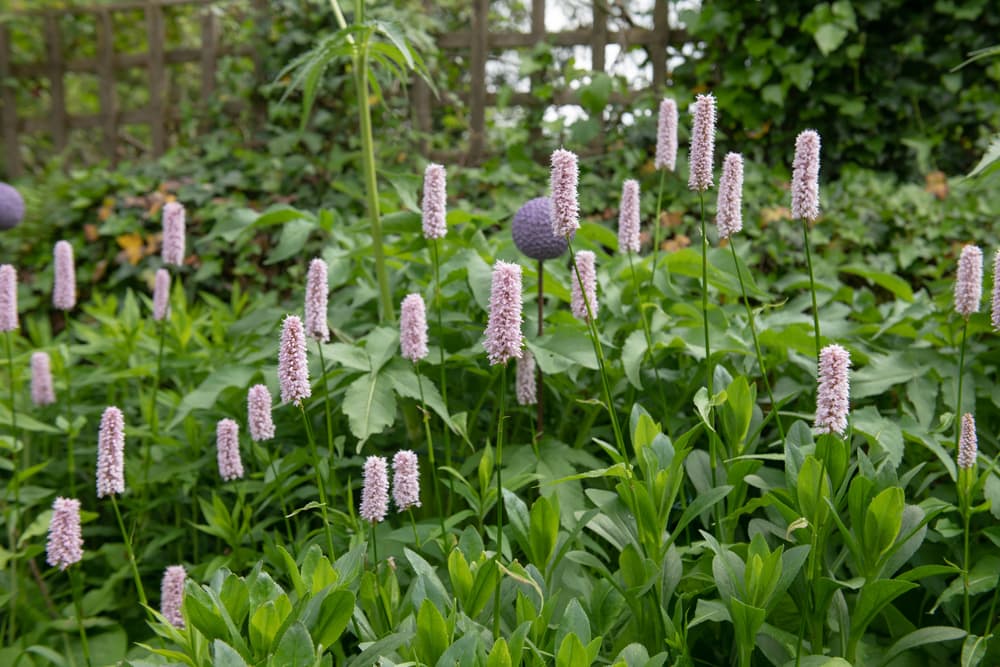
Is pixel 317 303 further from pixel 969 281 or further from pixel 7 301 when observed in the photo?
pixel 969 281

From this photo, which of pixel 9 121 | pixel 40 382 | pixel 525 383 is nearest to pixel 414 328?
pixel 525 383

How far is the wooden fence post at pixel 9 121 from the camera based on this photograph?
7496mm

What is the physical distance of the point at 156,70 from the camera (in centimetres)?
696

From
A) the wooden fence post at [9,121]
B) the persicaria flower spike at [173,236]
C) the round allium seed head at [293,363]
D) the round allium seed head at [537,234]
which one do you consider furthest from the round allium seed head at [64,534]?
the wooden fence post at [9,121]

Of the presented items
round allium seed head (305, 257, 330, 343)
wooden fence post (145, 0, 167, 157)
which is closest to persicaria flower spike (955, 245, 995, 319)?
round allium seed head (305, 257, 330, 343)

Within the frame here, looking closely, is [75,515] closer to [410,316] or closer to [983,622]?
[410,316]

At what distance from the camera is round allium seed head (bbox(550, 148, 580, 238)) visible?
143 centimetres

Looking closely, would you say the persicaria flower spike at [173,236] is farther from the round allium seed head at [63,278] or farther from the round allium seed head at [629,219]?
the round allium seed head at [629,219]

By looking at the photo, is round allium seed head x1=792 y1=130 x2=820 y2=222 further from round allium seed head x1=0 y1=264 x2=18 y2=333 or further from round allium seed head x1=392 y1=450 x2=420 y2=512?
round allium seed head x1=0 y1=264 x2=18 y2=333

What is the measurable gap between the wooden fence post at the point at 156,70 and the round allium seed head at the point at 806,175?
6504mm

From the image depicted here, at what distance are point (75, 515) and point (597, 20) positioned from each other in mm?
5071

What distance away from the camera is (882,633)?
5.92 ft

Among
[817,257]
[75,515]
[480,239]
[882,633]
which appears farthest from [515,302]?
[817,257]

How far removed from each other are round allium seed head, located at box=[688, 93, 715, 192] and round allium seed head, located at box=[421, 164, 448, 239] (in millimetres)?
504
